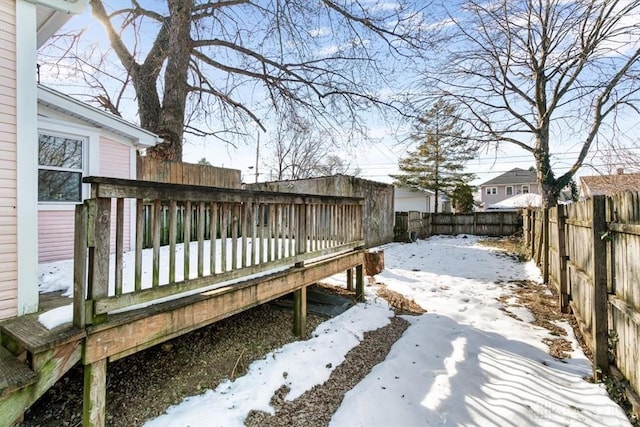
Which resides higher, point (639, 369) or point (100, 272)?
point (100, 272)

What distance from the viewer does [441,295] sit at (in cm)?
601

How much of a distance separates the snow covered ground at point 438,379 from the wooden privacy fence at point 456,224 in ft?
31.7

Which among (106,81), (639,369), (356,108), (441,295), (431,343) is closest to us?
(639,369)

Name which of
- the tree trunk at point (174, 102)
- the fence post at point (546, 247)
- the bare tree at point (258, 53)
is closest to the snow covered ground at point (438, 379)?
the fence post at point (546, 247)

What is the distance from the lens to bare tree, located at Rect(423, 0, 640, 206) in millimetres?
9367

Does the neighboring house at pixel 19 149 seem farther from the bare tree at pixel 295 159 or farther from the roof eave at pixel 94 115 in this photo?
the bare tree at pixel 295 159

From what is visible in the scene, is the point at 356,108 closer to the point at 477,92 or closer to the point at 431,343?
the point at 431,343

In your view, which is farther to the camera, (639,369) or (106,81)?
(106,81)

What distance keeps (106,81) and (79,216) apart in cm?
928

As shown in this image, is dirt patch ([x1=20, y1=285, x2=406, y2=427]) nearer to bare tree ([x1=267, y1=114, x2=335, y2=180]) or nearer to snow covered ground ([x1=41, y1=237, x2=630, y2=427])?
snow covered ground ([x1=41, y1=237, x2=630, y2=427])

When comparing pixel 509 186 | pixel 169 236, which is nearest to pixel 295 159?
pixel 169 236

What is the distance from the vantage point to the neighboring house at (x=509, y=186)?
3353 centimetres

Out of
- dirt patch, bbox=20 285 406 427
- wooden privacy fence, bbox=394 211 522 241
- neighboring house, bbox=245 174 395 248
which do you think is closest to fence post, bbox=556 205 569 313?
dirt patch, bbox=20 285 406 427

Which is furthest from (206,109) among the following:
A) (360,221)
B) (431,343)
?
(431,343)
